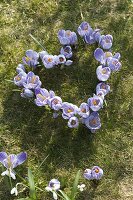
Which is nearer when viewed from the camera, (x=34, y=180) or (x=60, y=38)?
(x=34, y=180)

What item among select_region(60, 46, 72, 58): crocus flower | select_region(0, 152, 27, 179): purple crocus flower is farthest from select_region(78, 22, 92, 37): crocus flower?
select_region(0, 152, 27, 179): purple crocus flower

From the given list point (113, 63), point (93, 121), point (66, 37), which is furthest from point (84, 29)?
point (93, 121)

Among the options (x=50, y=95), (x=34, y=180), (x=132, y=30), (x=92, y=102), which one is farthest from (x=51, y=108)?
(x=132, y=30)

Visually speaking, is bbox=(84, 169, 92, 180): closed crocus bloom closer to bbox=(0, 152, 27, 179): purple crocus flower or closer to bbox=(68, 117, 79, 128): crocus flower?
bbox=(68, 117, 79, 128): crocus flower

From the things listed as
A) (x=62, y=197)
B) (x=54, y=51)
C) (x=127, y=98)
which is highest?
(x=54, y=51)

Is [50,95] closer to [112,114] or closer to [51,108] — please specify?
[51,108]

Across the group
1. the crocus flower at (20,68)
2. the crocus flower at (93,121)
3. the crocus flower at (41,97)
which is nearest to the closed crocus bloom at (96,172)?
the crocus flower at (93,121)
